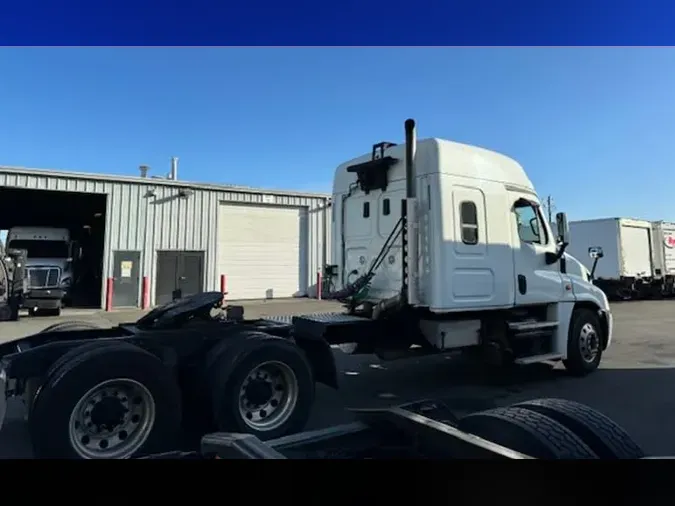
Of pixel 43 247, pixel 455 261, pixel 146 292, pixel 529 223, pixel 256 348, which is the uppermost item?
pixel 43 247

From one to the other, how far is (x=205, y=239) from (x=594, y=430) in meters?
7.73

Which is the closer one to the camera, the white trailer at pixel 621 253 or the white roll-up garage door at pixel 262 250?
the white roll-up garage door at pixel 262 250

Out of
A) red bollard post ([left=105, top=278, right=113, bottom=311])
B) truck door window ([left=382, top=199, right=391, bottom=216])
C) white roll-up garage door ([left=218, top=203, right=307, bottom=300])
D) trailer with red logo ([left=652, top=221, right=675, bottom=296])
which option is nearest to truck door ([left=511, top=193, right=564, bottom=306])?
truck door window ([left=382, top=199, right=391, bottom=216])

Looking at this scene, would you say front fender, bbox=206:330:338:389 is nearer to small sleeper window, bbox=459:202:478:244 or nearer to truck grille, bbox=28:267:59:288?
small sleeper window, bbox=459:202:478:244

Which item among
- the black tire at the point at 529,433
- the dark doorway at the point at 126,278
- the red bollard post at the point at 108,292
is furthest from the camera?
the red bollard post at the point at 108,292

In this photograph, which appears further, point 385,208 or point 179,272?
point 179,272

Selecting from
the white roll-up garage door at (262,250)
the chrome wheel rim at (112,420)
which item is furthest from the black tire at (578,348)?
the chrome wheel rim at (112,420)

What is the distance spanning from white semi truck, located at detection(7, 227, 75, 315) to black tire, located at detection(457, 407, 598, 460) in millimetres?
12687

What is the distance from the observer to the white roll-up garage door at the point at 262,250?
902 cm

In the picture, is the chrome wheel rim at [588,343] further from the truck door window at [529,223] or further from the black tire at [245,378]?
the black tire at [245,378]

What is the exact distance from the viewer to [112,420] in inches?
141

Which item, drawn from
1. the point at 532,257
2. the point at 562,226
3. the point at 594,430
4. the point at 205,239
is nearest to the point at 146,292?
the point at 205,239

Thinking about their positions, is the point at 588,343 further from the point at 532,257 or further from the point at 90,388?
the point at 90,388
